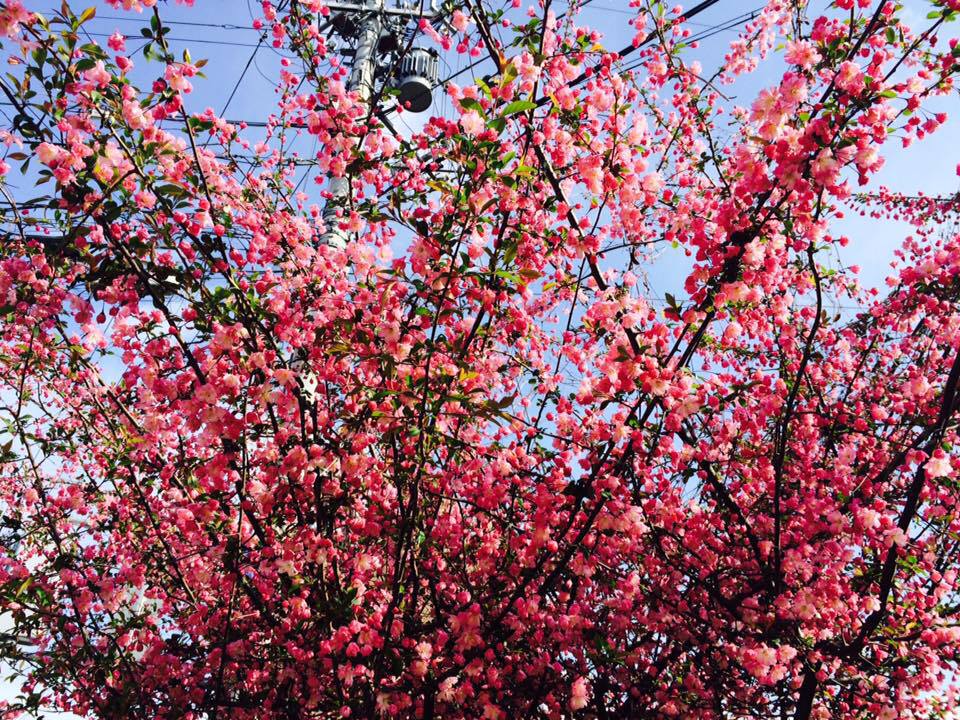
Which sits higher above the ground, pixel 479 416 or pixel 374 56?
pixel 374 56

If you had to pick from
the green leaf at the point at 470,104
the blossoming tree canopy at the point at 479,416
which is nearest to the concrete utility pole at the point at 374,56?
the blossoming tree canopy at the point at 479,416

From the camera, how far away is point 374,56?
621 centimetres

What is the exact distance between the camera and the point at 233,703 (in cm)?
396

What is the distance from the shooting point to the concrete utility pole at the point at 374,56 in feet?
17.0

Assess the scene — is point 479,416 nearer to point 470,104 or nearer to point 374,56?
point 470,104

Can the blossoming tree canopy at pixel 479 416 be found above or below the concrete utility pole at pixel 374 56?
below

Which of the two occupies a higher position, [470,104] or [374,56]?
[374,56]

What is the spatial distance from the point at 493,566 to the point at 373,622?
2.92 ft

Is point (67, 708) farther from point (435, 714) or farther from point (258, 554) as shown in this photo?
point (435, 714)

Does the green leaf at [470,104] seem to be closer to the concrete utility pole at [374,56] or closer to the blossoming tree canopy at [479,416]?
the blossoming tree canopy at [479,416]

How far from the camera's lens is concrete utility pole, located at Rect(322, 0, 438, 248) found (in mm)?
5184

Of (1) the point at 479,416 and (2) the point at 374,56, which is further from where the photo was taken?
(2) the point at 374,56

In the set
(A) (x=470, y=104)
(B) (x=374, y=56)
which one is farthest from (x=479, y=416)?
(B) (x=374, y=56)

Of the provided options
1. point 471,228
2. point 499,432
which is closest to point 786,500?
point 499,432
